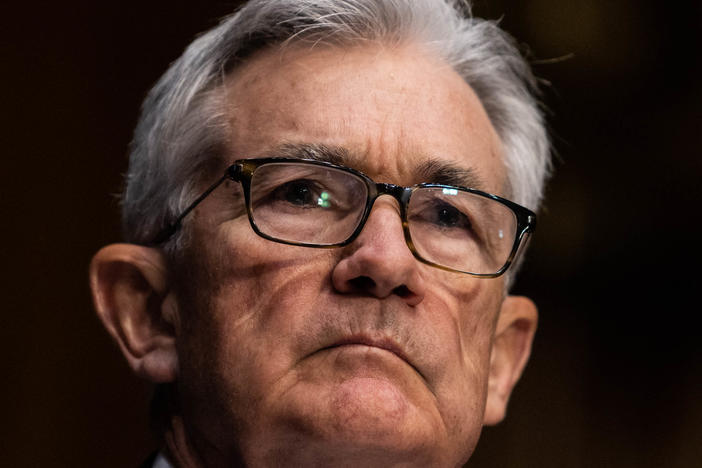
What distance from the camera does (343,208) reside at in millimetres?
1620

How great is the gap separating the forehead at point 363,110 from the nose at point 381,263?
117 millimetres

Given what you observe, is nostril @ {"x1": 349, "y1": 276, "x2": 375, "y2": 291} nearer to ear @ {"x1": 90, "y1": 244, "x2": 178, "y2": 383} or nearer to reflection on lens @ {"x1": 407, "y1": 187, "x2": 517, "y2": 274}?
reflection on lens @ {"x1": 407, "y1": 187, "x2": 517, "y2": 274}

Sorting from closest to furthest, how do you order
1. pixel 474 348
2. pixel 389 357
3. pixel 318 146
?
pixel 389 357
pixel 318 146
pixel 474 348

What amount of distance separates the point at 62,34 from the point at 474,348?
1835 millimetres

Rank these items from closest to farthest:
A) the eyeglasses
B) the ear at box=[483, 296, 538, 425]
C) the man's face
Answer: the man's face < the eyeglasses < the ear at box=[483, 296, 538, 425]

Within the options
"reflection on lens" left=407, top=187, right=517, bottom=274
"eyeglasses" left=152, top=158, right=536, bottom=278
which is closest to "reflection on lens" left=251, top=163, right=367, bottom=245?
"eyeglasses" left=152, top=158, right=536, bottom=278

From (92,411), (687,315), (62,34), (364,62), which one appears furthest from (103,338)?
(687,315)

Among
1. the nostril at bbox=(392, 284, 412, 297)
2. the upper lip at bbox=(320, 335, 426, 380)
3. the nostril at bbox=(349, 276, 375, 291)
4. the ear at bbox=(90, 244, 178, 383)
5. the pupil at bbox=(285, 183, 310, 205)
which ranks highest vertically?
the pupil at bbox=(285, 183, 310, 205)

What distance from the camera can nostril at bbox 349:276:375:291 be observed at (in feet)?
5.01

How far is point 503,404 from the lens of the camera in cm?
201

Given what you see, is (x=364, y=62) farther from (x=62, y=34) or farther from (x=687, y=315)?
(x=687, y=315)

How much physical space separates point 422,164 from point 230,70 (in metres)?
0.48

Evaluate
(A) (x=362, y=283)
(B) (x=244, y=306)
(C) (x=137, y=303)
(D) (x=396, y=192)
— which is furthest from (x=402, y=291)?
(C) (x=137, y=303)

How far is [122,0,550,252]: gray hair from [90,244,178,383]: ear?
73mm
